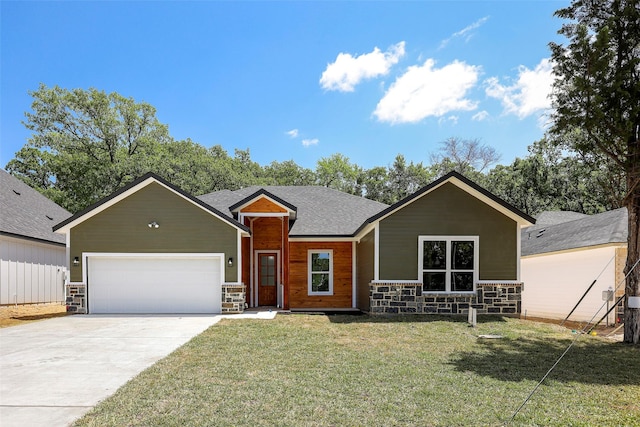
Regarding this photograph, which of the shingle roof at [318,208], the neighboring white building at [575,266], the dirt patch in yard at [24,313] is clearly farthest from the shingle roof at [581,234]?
the dirt patch in yard at [24,313]

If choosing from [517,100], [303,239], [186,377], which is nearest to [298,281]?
[303,239]

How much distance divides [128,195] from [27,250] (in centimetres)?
585

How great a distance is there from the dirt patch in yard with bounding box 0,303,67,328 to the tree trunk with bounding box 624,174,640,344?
1581 cm

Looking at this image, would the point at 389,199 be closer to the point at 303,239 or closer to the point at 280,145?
the point at 280,145

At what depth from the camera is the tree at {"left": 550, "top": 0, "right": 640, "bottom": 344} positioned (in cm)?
848

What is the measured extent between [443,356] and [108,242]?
11.0 m

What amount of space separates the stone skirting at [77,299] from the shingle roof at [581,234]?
16.8m

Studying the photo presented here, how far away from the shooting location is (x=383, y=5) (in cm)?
1282

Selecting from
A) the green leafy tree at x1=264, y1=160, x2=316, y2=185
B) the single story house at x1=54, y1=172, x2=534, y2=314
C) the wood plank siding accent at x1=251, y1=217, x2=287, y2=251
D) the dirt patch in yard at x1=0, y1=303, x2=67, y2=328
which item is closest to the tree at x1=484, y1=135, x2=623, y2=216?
the green leafy tree at x1=264, y1=160, x2=316, y2=185

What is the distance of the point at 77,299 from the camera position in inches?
519

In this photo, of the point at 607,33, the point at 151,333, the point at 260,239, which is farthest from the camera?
the point at 260,239

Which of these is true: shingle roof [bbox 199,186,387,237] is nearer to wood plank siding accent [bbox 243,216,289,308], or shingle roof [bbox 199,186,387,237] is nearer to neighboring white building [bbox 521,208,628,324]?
wood plank siding accent [bbox 243,216,289,308]

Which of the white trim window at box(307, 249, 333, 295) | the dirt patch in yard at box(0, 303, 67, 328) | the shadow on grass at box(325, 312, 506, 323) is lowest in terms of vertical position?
the dirt patch in yard at box(0, 303, 67, 328)

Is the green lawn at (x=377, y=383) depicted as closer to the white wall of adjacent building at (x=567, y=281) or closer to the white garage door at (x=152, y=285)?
the white garage door at (x=152, y=285)
